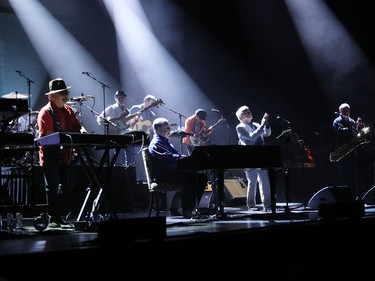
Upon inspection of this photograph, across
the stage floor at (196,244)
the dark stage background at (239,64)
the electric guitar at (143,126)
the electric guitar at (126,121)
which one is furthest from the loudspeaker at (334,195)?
the electric guitar at (143,126)

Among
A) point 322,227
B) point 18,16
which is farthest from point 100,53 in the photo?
point 322,227

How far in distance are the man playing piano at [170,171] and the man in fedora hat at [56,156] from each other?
4.45 feet

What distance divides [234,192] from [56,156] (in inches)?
187

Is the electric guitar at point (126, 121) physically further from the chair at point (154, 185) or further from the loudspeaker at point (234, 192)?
the chair at point (154, 185)

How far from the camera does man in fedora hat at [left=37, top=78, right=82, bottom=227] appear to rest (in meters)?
6.57

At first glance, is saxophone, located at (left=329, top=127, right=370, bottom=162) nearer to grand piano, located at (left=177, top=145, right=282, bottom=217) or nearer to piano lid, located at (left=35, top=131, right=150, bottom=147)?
grand piano, located at (left=177, top=145, right=282, bottom=217)

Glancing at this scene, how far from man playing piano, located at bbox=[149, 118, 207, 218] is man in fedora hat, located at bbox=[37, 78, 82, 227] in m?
1.36

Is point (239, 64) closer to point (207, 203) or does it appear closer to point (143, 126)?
point (143, 126)

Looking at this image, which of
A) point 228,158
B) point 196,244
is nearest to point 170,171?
point 228,158

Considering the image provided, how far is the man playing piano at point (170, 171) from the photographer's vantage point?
25.7 feet

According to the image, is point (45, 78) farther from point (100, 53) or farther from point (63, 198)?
point (63, 198)

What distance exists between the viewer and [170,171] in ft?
25.7

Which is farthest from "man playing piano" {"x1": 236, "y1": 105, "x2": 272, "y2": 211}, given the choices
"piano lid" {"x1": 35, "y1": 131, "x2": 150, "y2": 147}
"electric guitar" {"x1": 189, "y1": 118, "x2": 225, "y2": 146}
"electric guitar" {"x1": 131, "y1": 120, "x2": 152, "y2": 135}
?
"piano lid" {"x1": 35, "y1": 131, "x2": 150, "y2": 147}

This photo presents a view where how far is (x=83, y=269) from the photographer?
3.84 m
